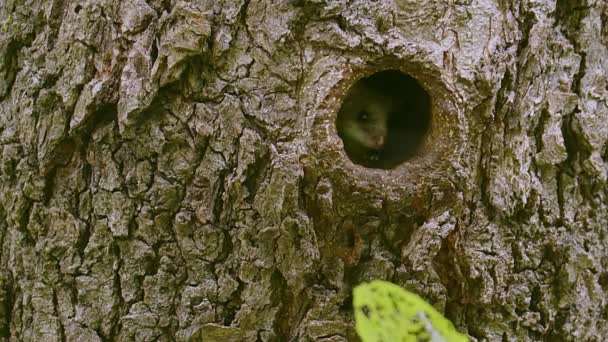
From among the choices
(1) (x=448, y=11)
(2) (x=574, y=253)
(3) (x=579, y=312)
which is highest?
(1) (x=448, y=11)

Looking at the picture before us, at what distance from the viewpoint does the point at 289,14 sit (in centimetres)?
118

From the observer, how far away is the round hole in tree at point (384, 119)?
124 cm

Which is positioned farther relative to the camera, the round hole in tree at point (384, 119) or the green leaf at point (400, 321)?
the round hole in tree at point (384, 119)

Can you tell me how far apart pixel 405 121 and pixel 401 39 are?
0.18m

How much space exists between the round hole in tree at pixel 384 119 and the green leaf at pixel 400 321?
1.51 ft

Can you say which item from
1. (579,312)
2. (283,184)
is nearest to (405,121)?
(283,184)

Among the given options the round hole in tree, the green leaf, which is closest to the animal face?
the round hole in tree

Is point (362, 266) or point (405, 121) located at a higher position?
point (405, 121)

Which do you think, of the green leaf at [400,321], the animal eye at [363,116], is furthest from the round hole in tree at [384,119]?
the green leaf at [400,321]

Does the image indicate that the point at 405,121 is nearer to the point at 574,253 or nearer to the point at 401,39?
the point at 401,39

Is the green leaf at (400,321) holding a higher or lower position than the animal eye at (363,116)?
lower

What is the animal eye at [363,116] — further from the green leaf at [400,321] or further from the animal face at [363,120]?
the green leaf at [400,321]

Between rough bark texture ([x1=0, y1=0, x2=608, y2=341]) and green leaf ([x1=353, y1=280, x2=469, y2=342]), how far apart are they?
1.21ft

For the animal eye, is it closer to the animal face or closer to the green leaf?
the animal face
